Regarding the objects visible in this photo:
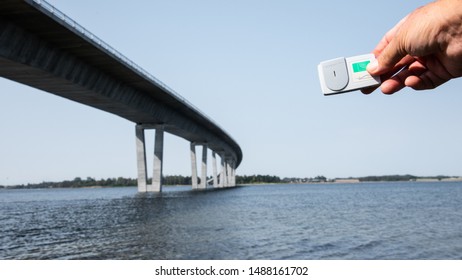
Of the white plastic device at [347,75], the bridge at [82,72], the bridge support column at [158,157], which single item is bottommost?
the white plastic device at [347,75]

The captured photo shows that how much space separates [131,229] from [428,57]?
2382 centimetres

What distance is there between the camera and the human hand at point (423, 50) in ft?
9.61

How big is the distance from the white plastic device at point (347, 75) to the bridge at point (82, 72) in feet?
96.5

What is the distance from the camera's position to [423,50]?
3.22m

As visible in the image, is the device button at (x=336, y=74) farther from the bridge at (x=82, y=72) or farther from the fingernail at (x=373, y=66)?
the bridge at (x=82, y=72)

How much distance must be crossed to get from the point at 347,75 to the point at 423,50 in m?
0.64

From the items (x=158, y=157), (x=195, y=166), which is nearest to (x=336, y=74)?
(x=158, y=157)

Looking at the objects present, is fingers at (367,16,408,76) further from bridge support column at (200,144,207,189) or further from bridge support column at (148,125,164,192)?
bridge support column at (200,144,207,189)

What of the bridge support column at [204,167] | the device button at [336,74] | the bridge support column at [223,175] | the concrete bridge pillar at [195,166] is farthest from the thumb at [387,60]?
the bridge support column at [223,175]

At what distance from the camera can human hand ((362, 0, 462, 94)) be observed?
9.61ft

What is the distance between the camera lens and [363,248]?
65.2 feet

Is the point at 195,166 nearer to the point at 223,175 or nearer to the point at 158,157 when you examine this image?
the point at 158,157
